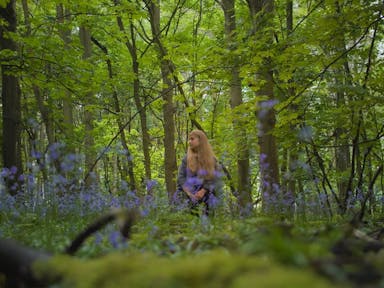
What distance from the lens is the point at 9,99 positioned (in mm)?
6746

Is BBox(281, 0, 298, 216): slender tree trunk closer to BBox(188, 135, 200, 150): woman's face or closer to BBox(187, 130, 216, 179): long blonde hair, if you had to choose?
BBox(187, 130, 216, 179): long blonde hair

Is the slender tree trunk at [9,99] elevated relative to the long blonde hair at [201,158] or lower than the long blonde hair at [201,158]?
elevated

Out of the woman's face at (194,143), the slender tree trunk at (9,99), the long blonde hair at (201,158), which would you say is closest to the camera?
the long blonde hair at (201,158)

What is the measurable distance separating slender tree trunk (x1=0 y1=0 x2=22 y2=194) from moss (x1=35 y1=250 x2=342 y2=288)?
5956 mm


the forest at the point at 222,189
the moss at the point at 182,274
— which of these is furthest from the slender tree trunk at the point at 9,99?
the moss at the point at 182,274

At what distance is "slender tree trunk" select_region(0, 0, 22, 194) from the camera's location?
6504mm

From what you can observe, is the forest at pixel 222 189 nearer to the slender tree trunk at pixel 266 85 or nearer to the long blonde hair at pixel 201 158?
the slender tree trunk at pixel 266 85

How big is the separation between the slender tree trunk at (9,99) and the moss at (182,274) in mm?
5956

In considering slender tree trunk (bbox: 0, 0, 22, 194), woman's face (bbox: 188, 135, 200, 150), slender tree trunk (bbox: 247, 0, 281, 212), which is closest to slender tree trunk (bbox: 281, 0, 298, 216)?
slender tree trunk (bbox: 247, 0, 281, 212)

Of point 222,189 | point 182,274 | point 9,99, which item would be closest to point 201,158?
point 222,189

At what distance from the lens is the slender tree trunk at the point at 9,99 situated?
6.50 m

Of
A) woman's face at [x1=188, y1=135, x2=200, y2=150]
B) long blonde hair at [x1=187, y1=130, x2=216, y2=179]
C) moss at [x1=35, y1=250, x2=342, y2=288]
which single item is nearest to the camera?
moss at [x1=35, y1=250, x2=342, y2=288]

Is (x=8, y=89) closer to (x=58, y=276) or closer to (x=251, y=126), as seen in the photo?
(x=251, y=126)

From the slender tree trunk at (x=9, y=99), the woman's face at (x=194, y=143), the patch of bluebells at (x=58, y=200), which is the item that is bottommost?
the patch of bluebells at (x=58, y=200)
